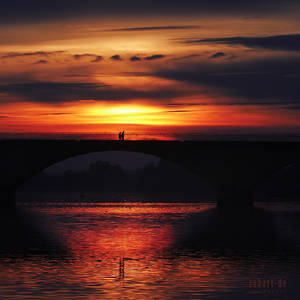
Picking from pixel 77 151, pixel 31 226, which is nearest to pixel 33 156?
pixel 77 151

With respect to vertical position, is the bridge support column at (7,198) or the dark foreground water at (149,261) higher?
the dark foreground water at (149,261)

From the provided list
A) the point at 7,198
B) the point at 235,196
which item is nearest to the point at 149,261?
the point at 7,198

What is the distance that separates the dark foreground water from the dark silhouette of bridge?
2969 cm

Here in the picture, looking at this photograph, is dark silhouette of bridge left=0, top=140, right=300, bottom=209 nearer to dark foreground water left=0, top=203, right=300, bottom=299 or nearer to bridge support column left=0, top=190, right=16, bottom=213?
bridge support column left=0, top=190, right=16, bottom=213

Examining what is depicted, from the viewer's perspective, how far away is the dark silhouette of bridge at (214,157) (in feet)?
237

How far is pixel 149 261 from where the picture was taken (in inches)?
998

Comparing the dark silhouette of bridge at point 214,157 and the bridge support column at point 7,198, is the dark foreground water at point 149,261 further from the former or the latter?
the dark silhouette of bridge at point 214,157

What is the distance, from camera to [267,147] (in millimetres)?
74062

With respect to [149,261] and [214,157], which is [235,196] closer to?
[214,157]

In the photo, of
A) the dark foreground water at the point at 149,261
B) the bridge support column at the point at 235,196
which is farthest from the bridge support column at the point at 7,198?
the dark foreground water at the point at 149,261

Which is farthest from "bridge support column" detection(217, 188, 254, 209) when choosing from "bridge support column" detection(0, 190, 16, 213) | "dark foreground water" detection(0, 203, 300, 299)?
"dark foreground water" detection(0, 203, 300, 299)

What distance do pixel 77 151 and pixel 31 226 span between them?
3116 centimetres

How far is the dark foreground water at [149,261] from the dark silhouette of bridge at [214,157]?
2969cm

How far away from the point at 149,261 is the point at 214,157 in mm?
49672
